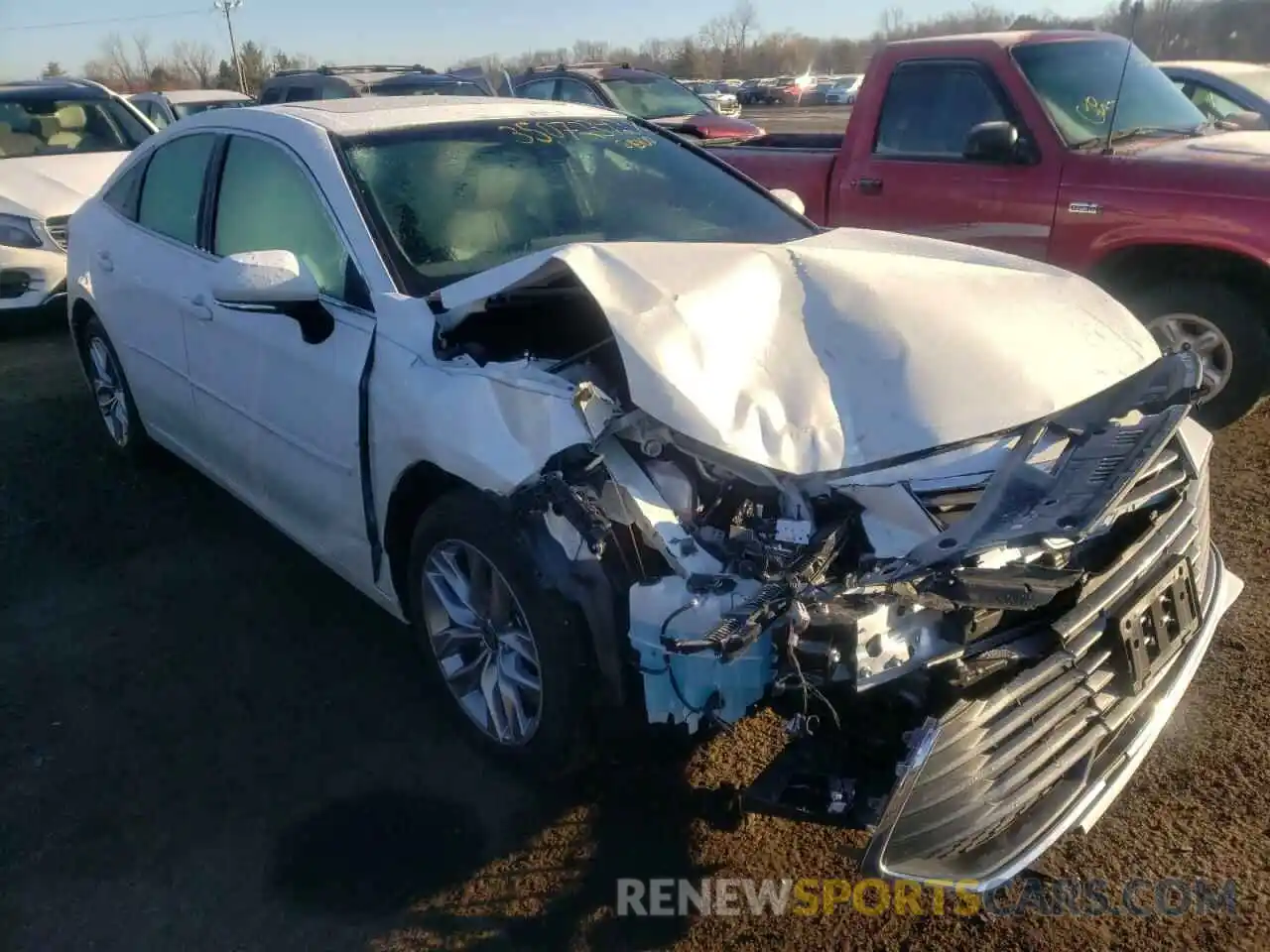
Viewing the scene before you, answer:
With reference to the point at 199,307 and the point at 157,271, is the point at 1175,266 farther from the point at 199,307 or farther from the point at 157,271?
the point at 157,271

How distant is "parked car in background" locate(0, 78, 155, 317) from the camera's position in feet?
26.7

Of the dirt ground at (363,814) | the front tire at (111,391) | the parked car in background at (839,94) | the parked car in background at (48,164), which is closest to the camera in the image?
the dirt ground at (363,814)

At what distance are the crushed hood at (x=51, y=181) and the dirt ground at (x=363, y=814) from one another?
17.5 feet

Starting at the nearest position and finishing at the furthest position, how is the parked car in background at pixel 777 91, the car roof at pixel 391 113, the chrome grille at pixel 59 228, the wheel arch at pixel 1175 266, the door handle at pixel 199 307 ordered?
1. the car roof at pixel 391 113
2. the door handle at pixel 199 307
3. the wheel arch at pixel 1175 266
4. the chrome grille at pixel 59 228
5. the parked car in background at pixel 777 91

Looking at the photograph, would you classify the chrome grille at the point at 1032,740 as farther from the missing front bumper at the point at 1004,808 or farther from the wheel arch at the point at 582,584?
the wheel arch at the point at 582,584

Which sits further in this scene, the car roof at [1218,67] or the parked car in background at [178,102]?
the parked car in background at [178,102]

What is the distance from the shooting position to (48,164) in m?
8.90

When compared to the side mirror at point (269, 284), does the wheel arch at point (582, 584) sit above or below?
below

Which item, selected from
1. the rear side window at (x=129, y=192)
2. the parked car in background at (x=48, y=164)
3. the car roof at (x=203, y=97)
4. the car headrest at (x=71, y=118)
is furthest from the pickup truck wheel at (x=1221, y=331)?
the car roof at (x=203, y=97)

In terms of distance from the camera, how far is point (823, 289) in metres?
3.02

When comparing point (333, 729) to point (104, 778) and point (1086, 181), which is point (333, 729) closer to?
point (104, 778)

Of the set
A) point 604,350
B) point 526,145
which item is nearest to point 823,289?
point 604,350

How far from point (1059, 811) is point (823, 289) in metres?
1.50

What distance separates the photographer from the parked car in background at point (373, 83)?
12523 mm
